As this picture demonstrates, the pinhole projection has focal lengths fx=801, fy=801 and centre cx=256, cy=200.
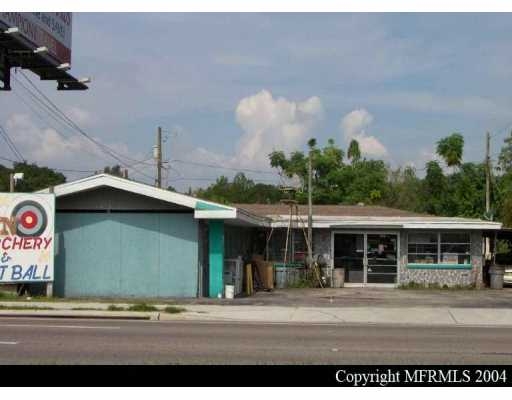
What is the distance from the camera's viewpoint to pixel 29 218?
915 inches

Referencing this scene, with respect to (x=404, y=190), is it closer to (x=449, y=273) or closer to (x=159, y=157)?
(x=159, y=157)

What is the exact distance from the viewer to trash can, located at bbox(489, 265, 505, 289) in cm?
2997

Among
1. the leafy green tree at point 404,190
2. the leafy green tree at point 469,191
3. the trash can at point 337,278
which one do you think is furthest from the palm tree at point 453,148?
the trash can at point 337,278

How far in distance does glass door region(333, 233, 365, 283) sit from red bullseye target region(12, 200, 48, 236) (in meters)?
12.2

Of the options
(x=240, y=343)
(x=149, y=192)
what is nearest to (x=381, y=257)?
(x=149, y=192)

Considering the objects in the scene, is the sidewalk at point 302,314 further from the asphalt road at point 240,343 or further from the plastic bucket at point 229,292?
the plastic bucket at point 229,292

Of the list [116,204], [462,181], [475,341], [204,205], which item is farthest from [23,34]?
[462,181]

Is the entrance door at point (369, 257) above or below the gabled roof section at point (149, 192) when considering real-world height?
below

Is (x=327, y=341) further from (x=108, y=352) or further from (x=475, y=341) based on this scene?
(x=108, y=352)

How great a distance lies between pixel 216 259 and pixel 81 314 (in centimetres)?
581

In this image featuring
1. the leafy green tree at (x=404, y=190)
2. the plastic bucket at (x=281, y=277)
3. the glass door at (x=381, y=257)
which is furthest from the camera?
the leafy green tree at (x=404, y=190)

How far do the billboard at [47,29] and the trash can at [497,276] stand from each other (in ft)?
57.0

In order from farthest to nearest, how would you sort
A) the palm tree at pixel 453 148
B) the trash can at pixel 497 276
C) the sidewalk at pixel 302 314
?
the palm tree at pixel 453 148 → the trash can at pixel 497 276 → the sidewalk at pixel 302 314

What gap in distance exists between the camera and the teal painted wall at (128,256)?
78.5ft
